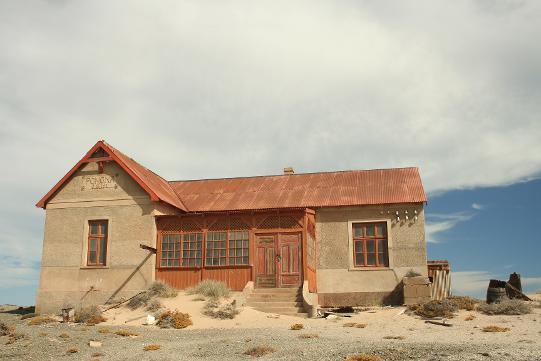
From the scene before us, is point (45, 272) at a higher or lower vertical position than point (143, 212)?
lower

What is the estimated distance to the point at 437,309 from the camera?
19141 mm

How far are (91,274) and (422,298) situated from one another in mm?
14164

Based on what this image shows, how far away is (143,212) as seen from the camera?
78.4ft

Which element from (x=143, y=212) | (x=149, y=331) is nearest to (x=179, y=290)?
(x=143, y=212)

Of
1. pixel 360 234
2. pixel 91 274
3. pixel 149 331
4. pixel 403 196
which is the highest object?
pixel 403 196

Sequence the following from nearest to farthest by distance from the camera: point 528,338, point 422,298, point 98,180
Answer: point 528,338 < point 422,298 < point 98,180

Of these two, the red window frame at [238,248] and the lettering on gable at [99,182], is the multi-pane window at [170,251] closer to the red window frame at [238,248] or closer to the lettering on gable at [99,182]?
the red window frame at [238,248]

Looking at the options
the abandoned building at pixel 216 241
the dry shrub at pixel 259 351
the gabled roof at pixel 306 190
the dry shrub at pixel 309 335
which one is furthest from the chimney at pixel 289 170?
the dry shrub at pixel 259 351

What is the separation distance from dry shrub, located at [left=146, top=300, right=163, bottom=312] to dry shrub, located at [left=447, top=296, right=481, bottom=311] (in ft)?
36.2

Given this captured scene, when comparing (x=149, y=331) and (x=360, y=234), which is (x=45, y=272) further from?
(x=360, y=234)

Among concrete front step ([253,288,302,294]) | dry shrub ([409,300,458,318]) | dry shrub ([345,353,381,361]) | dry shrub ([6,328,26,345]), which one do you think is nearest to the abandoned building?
concrete front step ([253,288,302,294])

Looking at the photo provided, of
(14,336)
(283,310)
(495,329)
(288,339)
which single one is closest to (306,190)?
(283,310)

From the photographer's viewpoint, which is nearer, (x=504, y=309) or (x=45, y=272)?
(x=504, y=309)

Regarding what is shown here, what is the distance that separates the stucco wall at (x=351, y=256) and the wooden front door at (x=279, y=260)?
5.31ft
